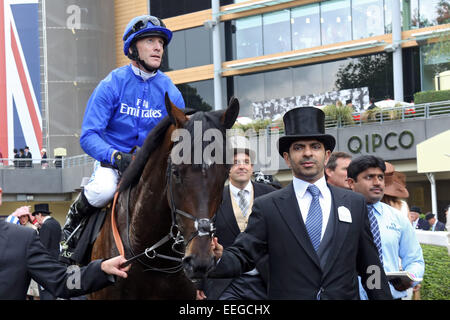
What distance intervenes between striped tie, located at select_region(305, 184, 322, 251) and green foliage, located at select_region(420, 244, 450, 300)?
4373 mm

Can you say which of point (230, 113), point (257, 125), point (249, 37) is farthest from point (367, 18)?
point (230, 113)

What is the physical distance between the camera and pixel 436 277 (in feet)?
26.7

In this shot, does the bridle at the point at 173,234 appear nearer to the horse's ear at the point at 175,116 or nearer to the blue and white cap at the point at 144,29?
the horse's ear at the point at 175,116

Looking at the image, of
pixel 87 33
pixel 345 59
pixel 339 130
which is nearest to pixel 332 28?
pixel 345 59

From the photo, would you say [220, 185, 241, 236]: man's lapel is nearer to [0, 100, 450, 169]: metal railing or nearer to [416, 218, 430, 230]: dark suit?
[416, 218, 430, 230]: dark suit

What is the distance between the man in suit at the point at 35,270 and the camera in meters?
3.65

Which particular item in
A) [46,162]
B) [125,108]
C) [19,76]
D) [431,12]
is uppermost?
[431,12]

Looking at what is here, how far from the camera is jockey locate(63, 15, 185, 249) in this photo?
16.6ft

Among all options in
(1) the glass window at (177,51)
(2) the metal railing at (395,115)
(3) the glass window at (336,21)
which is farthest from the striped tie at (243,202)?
(1) the glass window at (177,51)

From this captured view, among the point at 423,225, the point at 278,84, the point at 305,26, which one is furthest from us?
the point at 278,84

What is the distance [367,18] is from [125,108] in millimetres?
26741

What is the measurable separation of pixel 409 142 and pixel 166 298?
21.2 meters

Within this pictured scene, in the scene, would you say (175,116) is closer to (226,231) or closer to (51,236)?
(226,231)

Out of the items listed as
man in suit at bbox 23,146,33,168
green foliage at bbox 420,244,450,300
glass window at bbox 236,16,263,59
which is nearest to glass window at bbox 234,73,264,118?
glass window at bbox 236,16,263,59
